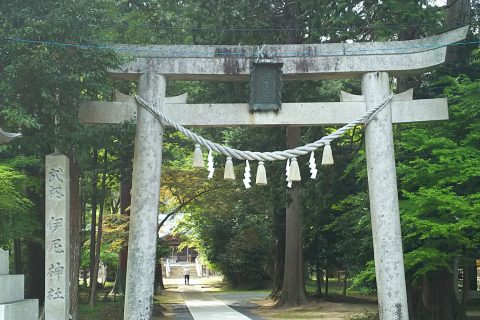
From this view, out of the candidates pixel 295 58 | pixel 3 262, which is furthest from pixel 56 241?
pixel 295 58

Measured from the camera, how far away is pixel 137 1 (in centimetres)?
2150

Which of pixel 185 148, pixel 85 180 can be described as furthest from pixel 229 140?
pixel 85 180

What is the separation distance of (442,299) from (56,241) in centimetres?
973

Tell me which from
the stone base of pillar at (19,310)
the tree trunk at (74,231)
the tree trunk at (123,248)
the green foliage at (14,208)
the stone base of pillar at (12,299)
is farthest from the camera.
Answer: the tree trunk at (123,248)

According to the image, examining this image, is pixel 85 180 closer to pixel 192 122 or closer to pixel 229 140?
pixel 229 140

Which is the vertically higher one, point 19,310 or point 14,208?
point 14,208

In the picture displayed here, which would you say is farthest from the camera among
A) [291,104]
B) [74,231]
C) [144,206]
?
[74,231]

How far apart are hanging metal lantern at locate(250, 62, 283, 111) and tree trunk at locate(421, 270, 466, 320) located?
6.68 m

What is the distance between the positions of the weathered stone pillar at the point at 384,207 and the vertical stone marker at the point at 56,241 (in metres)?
5.45

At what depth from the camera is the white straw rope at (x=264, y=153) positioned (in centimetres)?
1084

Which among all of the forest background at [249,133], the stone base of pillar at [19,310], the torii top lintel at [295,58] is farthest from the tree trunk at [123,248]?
the stone base of pillar at [19,310]

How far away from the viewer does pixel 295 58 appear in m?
11.7

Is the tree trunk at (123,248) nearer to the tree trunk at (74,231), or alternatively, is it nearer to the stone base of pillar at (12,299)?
the tree trunk at (74,231)

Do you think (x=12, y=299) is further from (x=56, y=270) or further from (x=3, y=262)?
(x=56, y=270)
